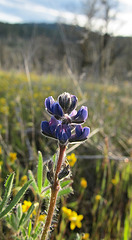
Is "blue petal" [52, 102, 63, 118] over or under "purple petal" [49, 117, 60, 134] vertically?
over

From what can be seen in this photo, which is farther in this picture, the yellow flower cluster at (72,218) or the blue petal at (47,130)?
the yellow flower cluster at (72,218)

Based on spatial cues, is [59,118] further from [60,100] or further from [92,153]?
[92,153]

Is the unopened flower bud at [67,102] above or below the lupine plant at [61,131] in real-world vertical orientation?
above

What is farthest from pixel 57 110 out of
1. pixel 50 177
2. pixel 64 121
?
pixel 50 177

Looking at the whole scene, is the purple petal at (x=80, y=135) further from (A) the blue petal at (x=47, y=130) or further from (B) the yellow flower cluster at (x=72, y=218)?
(B) the yellow flower cluster at (x=72, y=218)

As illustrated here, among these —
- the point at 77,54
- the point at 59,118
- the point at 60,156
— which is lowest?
the point at 60,156

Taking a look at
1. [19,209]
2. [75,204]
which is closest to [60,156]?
[19,209]

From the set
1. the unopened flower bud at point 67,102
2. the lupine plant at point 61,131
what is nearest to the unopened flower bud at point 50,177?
the lupine plant at point 61,131

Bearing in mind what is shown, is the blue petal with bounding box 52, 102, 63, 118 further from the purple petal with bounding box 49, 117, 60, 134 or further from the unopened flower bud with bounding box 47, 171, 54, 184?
the unopened flower bud with bounding box 47, 171, 54, 184

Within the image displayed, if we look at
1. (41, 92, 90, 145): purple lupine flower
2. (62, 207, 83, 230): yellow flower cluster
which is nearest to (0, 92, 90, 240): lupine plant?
(41, 92, 90, 145): purple lupine flower
